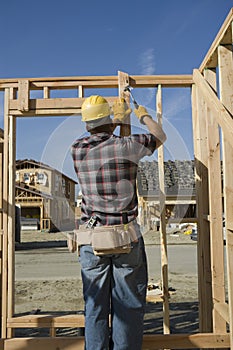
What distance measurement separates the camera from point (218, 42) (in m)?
3.44

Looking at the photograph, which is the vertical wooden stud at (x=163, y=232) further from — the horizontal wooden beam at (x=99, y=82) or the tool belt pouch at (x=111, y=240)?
the tool belt pouch at (x=111, y=240)

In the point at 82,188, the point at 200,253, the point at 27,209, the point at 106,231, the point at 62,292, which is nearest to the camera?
the point at 106,231

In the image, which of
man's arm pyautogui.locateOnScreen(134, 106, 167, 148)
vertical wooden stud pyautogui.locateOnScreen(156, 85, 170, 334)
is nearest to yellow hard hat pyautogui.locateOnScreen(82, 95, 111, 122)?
man's arm pyautogui.locateOnScreen(134, 106, 167, 148)

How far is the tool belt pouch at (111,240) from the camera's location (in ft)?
9.03

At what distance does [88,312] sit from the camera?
290cm

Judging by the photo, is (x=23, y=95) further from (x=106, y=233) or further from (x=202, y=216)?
(x=202, y=216)

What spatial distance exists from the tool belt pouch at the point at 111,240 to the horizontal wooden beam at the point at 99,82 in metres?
1.91

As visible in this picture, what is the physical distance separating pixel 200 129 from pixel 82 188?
1.69 meters

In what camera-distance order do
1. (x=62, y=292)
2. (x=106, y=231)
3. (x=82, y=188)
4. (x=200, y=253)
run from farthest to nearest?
(x=62, y=292), (x=200, y=253), (x=82, y=188), (x=106, y=231)

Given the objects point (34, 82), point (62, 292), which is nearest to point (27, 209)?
point (62, 292)

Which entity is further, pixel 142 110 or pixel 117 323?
pixel 142 110

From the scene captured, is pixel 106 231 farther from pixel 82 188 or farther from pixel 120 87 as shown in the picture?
pixel 120 87

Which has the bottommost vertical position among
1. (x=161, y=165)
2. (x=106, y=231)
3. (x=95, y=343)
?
(x=95, y=343)

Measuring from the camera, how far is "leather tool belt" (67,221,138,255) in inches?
108
